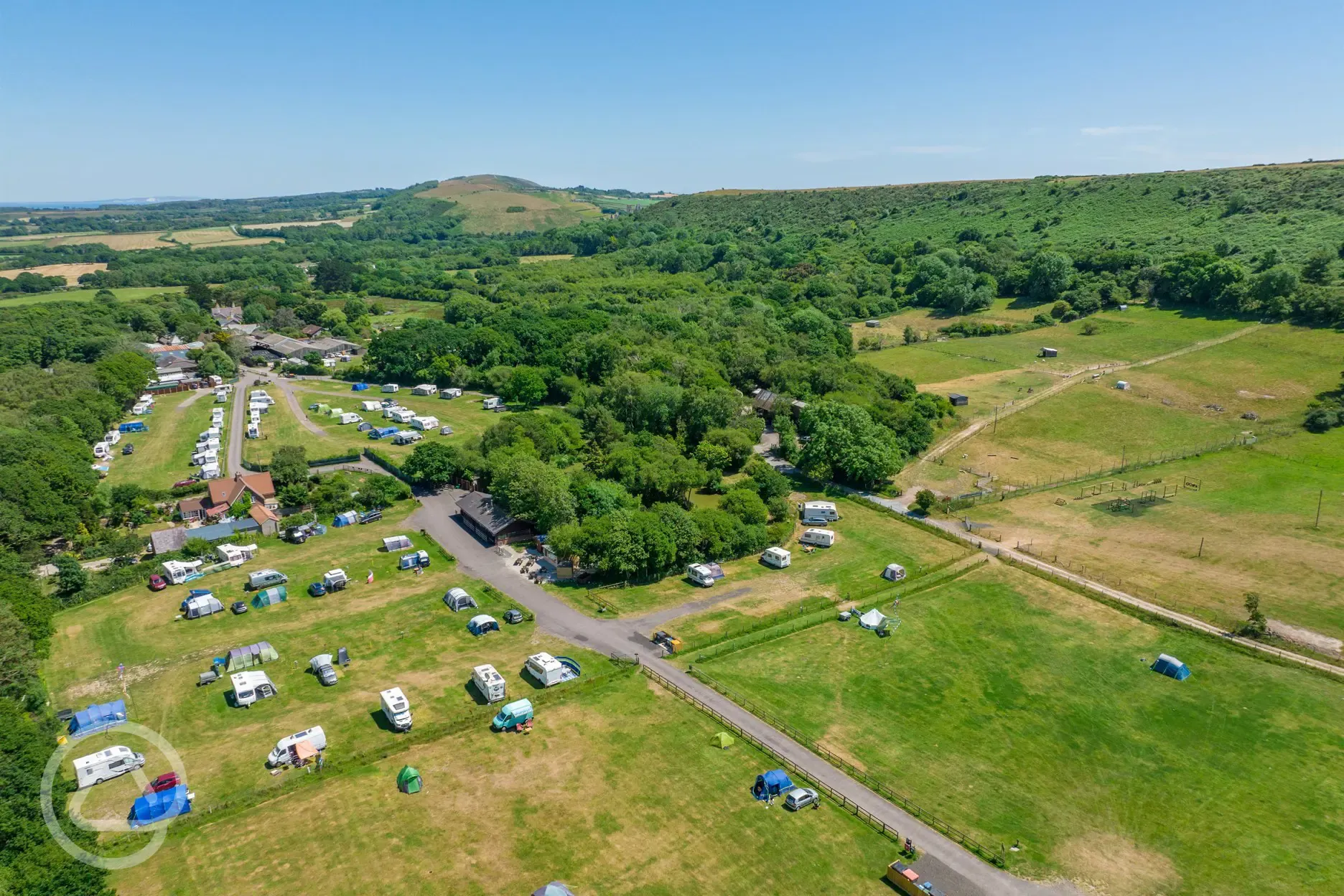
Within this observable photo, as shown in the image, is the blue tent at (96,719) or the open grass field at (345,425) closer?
the blue tent at (96,719)

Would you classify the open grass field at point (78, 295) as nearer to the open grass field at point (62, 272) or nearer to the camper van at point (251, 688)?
the open grass field at point (62, 272)

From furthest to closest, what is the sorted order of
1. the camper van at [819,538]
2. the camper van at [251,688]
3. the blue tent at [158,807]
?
1. the camper van at [819,538]
2. the camper van at [251,688]
3. the blue tent at [158,807]

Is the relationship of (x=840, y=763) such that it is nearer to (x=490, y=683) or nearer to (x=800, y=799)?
(x=800, y=799)

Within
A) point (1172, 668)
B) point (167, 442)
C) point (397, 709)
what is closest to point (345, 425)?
point (167, 442)

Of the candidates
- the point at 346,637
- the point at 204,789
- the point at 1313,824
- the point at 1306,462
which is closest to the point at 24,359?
the point at 346,637

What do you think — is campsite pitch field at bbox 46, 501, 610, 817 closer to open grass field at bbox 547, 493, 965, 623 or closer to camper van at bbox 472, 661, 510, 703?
camper van at bbox 472, 661, 510, 703

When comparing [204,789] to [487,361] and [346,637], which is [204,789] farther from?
[487,361]

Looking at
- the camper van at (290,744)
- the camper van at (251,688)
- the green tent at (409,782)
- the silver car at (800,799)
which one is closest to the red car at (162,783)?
the camper van at (290,744)
